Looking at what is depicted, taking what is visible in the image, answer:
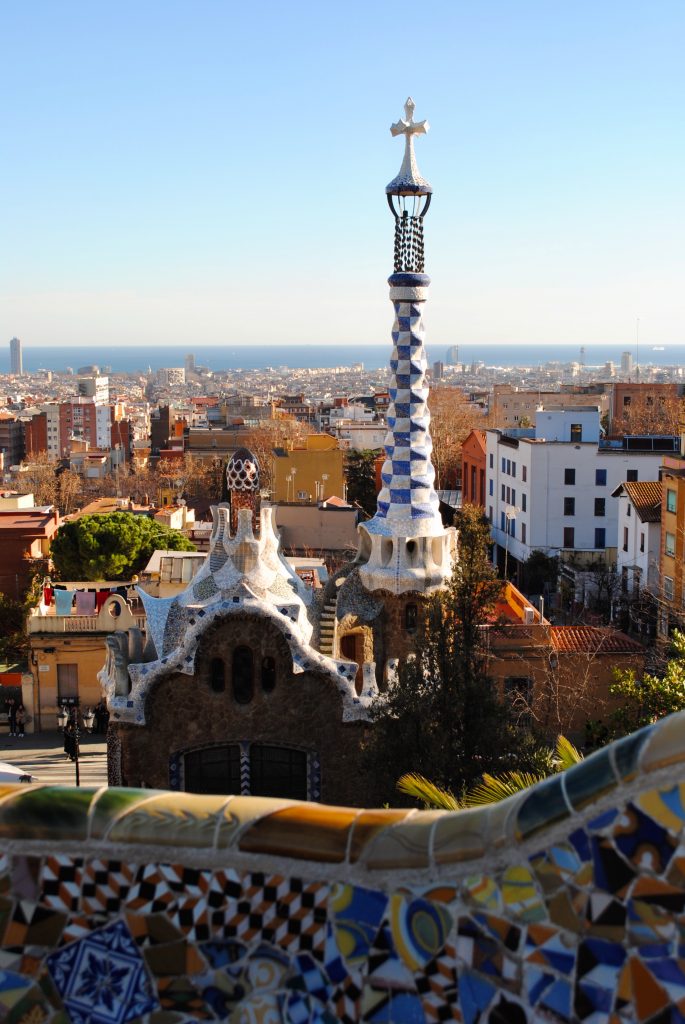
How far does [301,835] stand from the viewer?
3836mm

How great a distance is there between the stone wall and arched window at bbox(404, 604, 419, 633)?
1.71 metres

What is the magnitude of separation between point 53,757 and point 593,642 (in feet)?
28.1

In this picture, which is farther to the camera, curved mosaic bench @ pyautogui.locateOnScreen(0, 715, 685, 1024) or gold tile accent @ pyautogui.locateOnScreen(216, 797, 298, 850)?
gold tile accent @ pyautogui.locateOnScreen(216, 797, 298, 850)

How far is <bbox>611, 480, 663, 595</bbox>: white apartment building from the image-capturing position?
90.2 feet

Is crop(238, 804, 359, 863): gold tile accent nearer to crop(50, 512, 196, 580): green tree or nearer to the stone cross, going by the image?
the stone cross

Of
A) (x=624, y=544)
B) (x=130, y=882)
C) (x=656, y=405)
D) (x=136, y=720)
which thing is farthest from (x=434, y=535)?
(x=656, y=405)

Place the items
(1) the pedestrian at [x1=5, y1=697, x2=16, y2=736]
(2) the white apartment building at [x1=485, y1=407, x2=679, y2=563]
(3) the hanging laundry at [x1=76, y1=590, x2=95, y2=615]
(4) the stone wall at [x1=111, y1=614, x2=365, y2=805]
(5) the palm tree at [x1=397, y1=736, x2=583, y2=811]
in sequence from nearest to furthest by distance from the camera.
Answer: (5) the palm tree at [x1=397, y1=736, x2=583, y2=811] → (4) the stone wall at [x1=111, y1=614, x2=365, y2=805] → (1) the pedestrian at [x1=5, y1=697, x2=16, y2=736] → (3) the hanging laundry at [x1=76, y1=590, x2=95, y2=615] → (2) the white apartment building at [x1=485, y1=407, x2=679, y2=563]

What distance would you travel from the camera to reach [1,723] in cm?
2102

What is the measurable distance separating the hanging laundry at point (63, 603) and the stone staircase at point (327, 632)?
10.2 metres

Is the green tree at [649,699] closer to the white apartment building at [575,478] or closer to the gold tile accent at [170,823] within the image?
the gold tile accent at [170,823]

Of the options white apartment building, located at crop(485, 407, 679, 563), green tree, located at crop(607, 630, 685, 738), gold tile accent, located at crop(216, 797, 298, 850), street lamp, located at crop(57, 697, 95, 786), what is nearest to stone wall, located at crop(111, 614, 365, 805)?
green tree, located at crop(607, 630, 685, 738)

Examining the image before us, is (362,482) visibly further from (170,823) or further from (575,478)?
(170,823)

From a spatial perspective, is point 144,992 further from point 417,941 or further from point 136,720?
point 136,720

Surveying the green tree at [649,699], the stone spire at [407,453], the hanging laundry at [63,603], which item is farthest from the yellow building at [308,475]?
the green tree at [649,699]
